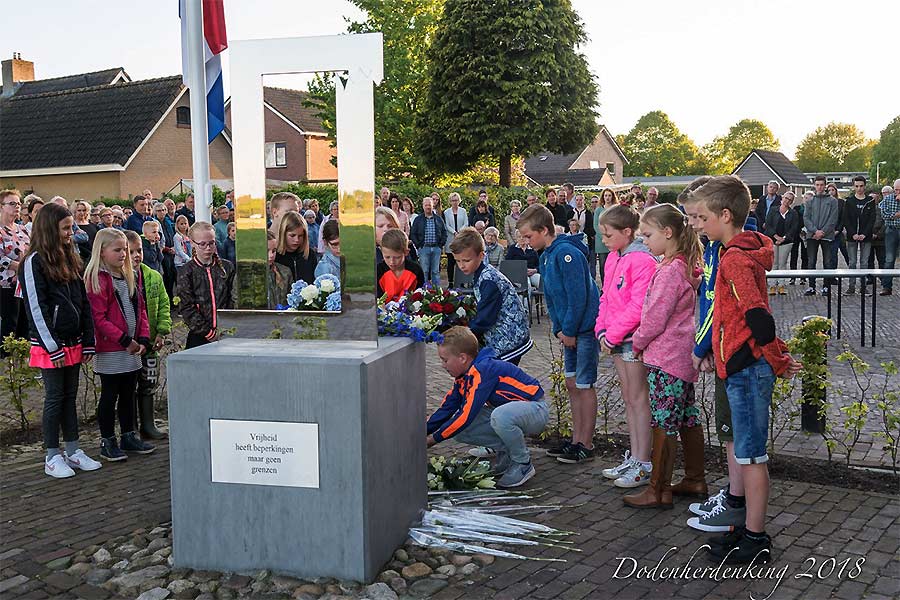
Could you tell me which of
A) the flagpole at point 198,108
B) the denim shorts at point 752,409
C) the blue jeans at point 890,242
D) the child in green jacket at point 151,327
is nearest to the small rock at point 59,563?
the child in green jacket at point 151,327

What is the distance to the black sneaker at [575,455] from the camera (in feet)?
21.1

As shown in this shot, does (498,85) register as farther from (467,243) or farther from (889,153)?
(889,153)

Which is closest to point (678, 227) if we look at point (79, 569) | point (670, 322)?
point (670, 322)

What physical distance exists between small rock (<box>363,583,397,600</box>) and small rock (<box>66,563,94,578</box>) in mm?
1571

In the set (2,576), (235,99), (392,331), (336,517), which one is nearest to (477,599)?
(336,517)

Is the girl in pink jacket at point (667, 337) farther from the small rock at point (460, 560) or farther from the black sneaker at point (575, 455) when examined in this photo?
the small rock at point (460, 560)

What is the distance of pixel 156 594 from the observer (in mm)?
4332

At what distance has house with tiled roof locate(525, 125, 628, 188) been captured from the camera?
68.0 m

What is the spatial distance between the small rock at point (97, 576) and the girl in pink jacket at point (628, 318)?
10.4 feet

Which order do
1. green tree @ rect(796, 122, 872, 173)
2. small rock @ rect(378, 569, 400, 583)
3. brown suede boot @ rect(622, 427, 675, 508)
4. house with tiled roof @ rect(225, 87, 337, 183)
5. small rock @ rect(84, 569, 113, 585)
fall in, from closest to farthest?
small rock @ rect(378, 569, 400, 583) → small rock @ rect(84, 569, 113, 585) → house with tiled roof @ rect(225, 87, 337, 183) → brown suede boot @ rect(622, 427, 675, 508) → green tree @ rect(796, 122, 872, 173)

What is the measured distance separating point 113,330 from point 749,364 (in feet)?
15.2

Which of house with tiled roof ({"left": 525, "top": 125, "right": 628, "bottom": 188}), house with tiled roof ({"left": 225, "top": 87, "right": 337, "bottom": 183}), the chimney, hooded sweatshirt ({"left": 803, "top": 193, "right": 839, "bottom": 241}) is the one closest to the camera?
house with tiled roof ({"left": 225, "top": 87, "right": 337, "bottom": 183})

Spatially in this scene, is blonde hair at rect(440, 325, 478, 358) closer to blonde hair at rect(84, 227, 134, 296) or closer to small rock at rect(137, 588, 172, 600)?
small rock at rect(137, 588, 172, 600)

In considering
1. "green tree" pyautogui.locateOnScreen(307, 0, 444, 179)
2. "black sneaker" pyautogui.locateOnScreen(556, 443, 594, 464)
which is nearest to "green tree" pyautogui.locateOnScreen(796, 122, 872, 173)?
"green tree" pyautogui.locateOnScreen(307, 0, 444, 179)
